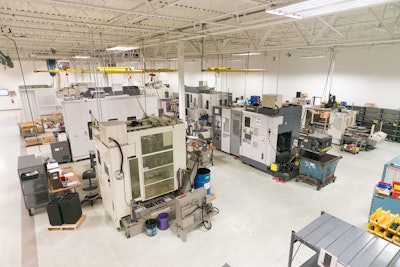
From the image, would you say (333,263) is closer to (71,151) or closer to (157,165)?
(157,165)

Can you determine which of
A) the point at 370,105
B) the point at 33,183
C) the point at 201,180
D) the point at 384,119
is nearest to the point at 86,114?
the point at 33,183

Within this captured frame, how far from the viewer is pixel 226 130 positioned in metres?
8.49

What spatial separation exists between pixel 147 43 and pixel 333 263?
1037 centimetres

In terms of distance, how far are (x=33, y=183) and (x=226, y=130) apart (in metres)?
5.97

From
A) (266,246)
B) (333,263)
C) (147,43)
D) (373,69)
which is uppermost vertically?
(147,43)

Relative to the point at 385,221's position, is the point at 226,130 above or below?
above

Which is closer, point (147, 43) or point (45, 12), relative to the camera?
point (45, 12)

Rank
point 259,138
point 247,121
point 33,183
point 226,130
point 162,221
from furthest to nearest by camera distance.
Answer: point 226,130, point 247,121, point 259,138, point 33,183, point 162,221

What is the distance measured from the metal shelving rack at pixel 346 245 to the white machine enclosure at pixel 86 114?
23.2 feet

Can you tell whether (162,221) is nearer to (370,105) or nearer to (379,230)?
(379,230)

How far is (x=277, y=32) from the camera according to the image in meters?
9.42

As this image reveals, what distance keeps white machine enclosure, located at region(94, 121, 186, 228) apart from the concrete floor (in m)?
0.67

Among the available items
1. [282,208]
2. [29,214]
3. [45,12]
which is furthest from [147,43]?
[282,208]

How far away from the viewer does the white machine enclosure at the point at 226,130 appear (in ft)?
27.0
